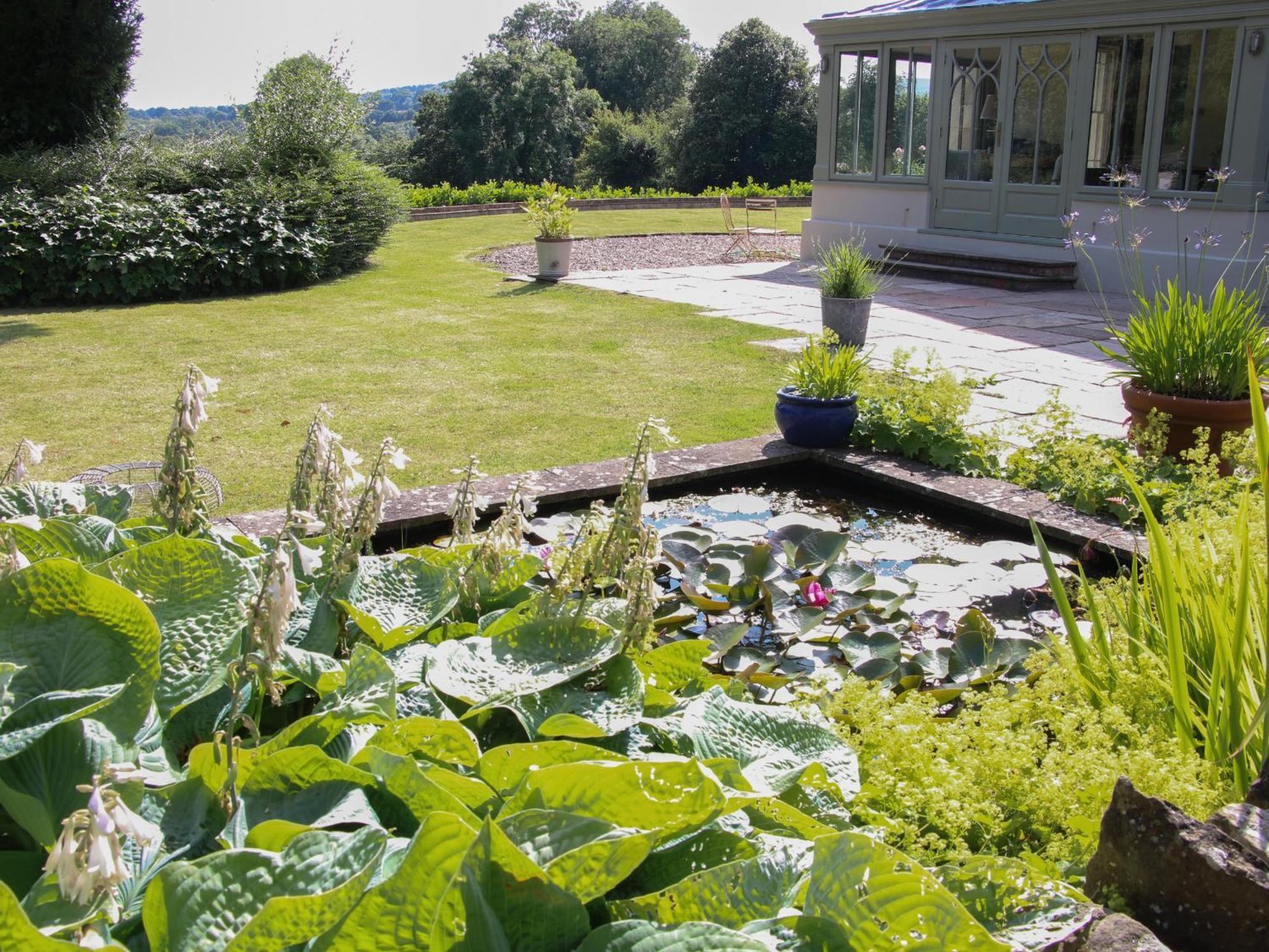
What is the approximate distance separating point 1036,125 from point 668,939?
13.8m

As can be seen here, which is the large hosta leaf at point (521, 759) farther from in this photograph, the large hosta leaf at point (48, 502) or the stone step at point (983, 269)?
the stone step at point (983, 269)

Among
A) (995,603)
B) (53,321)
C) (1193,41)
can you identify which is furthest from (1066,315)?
(53,321)

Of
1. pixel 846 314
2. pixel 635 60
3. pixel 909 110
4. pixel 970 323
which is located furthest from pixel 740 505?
pixel 635 60

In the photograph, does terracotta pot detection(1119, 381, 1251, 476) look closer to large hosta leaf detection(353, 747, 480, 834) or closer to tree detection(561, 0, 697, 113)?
large hosta leaf detection(353, 747, 480, 834)

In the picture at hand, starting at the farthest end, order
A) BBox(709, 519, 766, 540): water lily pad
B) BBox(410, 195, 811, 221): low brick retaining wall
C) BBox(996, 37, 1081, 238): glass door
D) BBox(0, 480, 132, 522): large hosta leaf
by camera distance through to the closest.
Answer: BBox(410, 195, 811, 221): low brick retaining wall, BBox(996, 37, 1081, 238): glass door, BBox(709, 519, 766, 540): water lily pad, BBox(0, 480, 132, 522): large hosta leaf

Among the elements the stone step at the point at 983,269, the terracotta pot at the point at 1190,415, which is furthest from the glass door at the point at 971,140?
the terracotta pot at the point at 1190,415

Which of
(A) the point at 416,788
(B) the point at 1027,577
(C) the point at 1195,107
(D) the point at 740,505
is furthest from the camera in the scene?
(C) the point at 1195,107

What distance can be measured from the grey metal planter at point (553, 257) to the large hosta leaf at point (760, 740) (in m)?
11.2

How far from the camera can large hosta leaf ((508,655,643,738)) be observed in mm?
1498

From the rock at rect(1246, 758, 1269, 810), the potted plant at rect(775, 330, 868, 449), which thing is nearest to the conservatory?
the potted plant at rect(775, 330, 868, 449)

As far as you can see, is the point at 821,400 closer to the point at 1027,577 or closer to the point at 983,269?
the point at 1027,577

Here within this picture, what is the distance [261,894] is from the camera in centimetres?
106

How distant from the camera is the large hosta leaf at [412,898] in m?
1.01

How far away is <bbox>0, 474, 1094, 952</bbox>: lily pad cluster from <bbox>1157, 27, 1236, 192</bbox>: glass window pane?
462 inches
